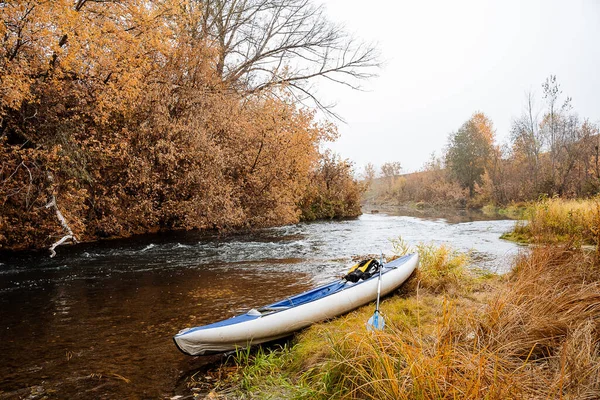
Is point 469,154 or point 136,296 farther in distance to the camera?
point 469,154

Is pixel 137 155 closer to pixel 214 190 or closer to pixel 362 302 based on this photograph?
pixel 214 190

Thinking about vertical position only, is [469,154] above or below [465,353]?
above

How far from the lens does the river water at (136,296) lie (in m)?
3.65

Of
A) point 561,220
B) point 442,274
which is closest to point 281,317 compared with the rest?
point 442,274

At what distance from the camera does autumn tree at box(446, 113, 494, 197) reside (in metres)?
32.4

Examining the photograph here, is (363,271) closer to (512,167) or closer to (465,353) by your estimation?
(465,353)

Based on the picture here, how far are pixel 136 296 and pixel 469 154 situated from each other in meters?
32.0

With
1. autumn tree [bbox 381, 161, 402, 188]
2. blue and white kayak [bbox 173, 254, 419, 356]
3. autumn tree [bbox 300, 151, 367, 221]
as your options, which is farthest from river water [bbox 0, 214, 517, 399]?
autumn tree [bbox 381, 161, 402, 188]

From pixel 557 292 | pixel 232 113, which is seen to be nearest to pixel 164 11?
pixel 232 113

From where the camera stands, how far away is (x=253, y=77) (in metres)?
19.4

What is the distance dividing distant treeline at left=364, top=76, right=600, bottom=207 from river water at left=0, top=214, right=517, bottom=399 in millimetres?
11337

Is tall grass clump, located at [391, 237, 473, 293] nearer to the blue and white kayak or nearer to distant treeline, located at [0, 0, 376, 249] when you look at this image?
the blue and white kayak

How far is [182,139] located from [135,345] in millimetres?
8808

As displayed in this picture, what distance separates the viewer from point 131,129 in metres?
11.6
